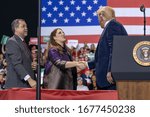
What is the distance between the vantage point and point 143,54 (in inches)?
168

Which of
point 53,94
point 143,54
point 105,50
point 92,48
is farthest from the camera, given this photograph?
point 92,48

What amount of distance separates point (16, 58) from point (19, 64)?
0.06 m

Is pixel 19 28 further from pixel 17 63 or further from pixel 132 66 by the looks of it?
pixel 132 66

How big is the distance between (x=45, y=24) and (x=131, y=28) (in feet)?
5.71

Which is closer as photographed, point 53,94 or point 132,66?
point 132,66

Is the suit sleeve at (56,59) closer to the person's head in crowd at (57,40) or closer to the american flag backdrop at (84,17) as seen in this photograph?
the person's head in crowd at (57,40)

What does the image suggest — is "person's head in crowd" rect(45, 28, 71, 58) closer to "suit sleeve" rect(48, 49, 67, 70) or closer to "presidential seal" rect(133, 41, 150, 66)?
"suit sleeve" rect(48, 49, 67, 70)

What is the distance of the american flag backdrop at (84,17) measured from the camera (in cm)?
→ 1101

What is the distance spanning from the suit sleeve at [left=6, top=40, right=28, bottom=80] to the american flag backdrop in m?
5.74

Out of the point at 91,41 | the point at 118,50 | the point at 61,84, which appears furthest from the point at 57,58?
the point at 91,41

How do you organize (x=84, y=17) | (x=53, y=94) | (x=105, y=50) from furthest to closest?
1. (x=84, y=17)
2. (x=105, y=50)
3. (x=53, y=94)

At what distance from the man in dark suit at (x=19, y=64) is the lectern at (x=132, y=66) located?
→ 45.2 inches

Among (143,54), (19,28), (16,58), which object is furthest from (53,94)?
(143,54)

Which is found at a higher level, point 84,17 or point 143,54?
point 84,17
